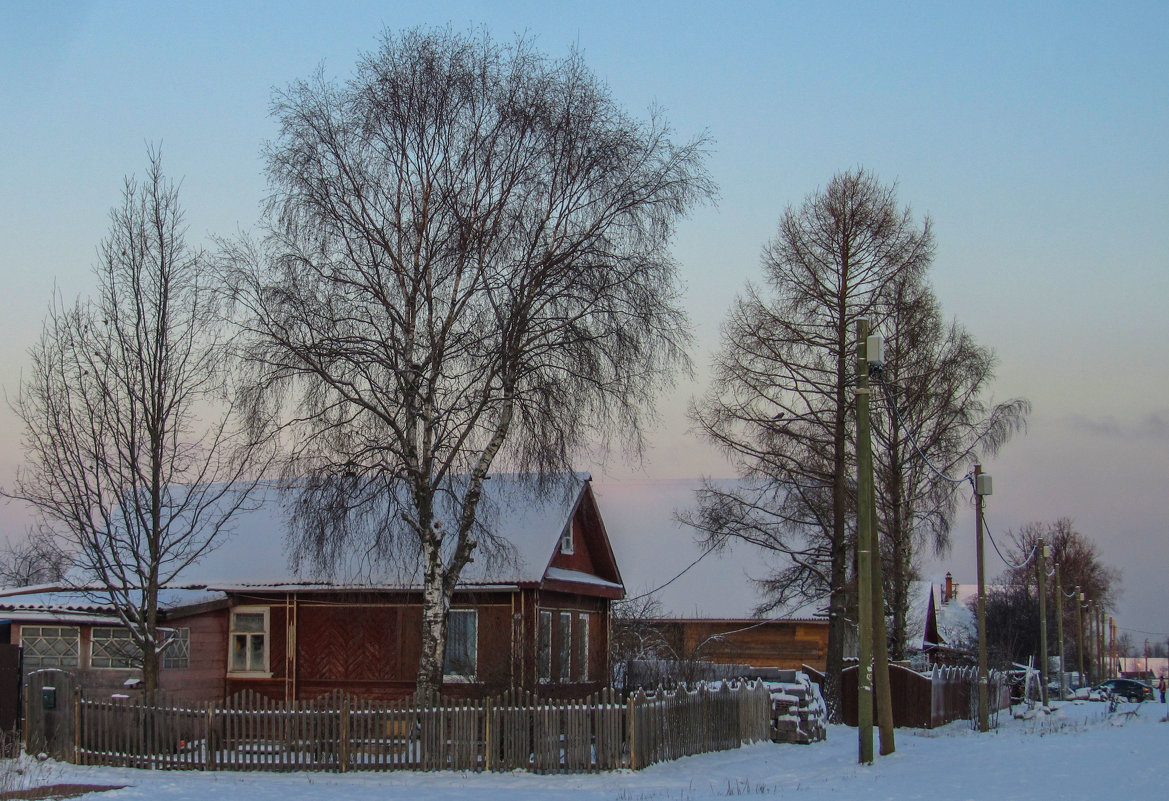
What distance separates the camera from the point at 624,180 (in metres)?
21.2

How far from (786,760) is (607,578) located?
1112cm

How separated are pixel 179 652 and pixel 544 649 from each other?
25.5ft

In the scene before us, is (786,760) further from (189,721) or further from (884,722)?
(189,721)

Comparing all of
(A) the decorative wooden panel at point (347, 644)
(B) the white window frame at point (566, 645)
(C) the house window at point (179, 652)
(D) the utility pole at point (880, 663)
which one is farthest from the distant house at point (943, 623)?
(C) the house window at point (179, 652)

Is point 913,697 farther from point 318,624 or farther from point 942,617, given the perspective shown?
point 942,617

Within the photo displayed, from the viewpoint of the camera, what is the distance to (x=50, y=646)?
2417 cm

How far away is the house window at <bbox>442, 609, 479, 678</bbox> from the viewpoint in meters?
25.2

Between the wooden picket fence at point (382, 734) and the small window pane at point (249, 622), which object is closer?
the wooden picket fence at point (382, 734)

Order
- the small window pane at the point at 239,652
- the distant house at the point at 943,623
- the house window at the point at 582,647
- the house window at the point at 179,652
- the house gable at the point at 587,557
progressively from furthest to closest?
the distant house at the point at 943,623 < the house window at the point at 582,647 < the house gable at the point at 587,557 < the small window pane at the point at 239,652 < the house window at the point at 179,652

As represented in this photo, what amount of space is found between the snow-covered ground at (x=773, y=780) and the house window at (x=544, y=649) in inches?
170

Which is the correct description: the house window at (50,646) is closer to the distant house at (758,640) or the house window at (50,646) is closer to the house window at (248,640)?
the house window at (248,640)

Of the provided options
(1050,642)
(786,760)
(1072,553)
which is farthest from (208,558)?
(1072,553)

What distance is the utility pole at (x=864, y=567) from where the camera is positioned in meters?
19.2

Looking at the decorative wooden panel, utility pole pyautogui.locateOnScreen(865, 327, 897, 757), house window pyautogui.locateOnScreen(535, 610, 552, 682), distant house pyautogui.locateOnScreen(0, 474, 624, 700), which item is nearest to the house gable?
distant house pyautogui.locateOnScreen(0, 474, 624, 700)
